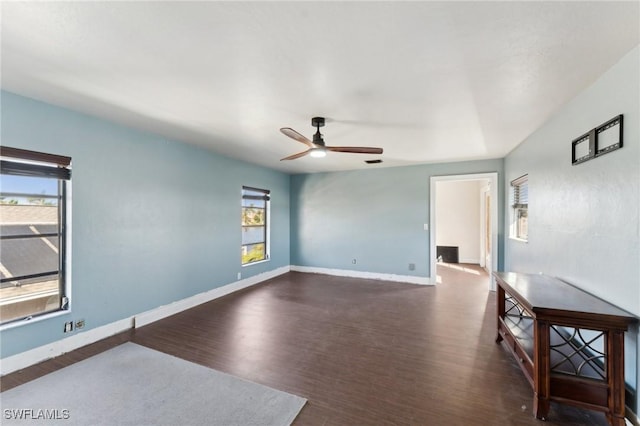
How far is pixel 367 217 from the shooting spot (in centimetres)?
601

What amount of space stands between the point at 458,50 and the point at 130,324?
4337 millimetres

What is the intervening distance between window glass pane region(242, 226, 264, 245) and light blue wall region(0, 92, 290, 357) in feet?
1.58

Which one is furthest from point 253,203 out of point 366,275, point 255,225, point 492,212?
point 492,212

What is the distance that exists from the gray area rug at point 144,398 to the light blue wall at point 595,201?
2.43 m

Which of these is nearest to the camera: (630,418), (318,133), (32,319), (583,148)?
(630,418)

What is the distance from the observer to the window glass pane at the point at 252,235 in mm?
5332

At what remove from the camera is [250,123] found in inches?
122

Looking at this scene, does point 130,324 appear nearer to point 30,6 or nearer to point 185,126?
point 185,126

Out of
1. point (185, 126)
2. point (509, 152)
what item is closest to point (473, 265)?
point (509, 152)

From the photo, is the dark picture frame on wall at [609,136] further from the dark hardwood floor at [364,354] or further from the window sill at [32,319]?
the window sill at [32,319]

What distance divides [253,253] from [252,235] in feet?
1.28

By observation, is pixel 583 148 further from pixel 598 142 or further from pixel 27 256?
pixel 27 256

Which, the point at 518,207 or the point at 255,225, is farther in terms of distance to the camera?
the point at 255,225

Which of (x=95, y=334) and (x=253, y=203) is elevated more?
(x=253, y=203)
